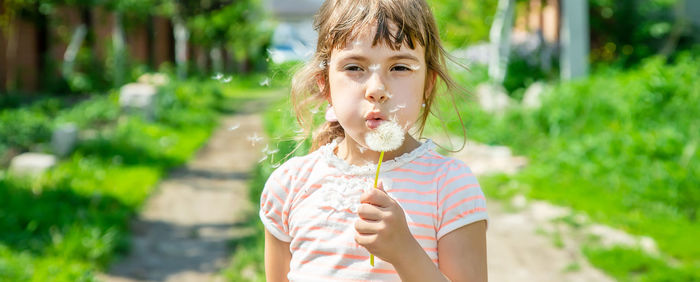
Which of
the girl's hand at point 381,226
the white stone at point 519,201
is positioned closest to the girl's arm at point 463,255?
the girl's hand at point 381,226

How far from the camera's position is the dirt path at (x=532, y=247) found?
400 cm

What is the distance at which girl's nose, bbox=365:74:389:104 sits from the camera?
1.30 metres

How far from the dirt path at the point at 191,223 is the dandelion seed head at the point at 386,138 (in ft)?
9.18

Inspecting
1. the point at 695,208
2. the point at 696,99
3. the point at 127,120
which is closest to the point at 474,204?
the point at 695,208

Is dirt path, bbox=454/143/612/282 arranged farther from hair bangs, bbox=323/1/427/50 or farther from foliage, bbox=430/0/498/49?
foliage, bbox=430/0/498/49

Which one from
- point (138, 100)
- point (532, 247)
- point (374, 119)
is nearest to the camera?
point (374, 119)

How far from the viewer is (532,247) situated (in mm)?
4496

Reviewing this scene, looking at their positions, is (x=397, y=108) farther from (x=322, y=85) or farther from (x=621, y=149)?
(x=621, y=149)

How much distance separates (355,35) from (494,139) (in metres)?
6.50

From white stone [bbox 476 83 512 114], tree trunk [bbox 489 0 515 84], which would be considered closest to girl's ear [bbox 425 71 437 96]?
white stone [bbox 476 83 512 114]

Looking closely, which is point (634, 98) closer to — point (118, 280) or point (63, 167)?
point (118, 280)

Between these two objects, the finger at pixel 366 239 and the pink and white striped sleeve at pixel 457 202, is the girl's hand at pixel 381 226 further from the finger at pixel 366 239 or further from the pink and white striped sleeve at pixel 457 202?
the pink and white striped sleeve at pixel 457 202


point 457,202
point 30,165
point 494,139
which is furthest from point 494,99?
point 457,202

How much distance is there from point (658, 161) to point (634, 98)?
123 centimetres
